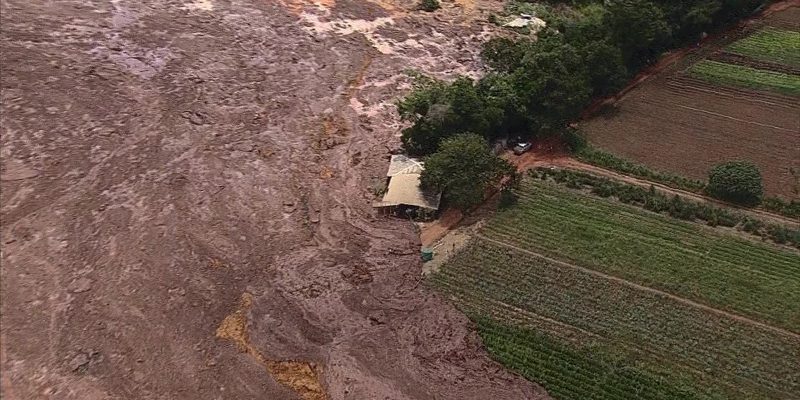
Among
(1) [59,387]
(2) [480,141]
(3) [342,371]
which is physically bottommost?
(1) [59,387]

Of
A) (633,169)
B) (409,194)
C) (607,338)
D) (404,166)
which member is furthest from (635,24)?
(607,338)

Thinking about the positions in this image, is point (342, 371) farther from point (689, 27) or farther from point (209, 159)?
point (689, 27)

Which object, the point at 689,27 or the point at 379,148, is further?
the point at 689,27

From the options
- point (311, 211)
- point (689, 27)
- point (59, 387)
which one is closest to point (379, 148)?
point (311, 211)

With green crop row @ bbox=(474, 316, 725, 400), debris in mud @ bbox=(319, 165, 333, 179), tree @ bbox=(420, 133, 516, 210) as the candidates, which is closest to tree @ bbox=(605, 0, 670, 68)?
tree @ bbox=(420, 133, 516, 210)

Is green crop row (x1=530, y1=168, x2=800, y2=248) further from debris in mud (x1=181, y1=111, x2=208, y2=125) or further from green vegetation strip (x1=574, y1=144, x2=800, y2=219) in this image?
debris in mud (x1=181, y1=111, x2=208, y2=125)

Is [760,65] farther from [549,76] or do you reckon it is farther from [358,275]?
[358,275]
